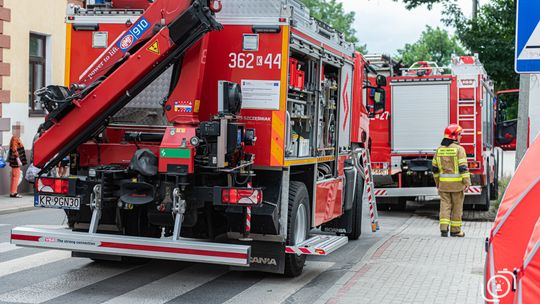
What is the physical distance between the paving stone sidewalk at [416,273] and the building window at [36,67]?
1157 centimetres

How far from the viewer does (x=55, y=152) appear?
27.5ft

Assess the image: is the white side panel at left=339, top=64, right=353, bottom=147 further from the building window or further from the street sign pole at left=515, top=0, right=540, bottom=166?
the building window

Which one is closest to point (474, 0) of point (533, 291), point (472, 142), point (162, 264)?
point (472, 142)

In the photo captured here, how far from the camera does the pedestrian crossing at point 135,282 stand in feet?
26.4

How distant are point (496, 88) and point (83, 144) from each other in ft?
71.0

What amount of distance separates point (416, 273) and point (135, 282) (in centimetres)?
332

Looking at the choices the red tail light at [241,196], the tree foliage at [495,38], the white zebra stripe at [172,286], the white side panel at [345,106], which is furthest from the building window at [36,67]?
the red tail light at [241,196]

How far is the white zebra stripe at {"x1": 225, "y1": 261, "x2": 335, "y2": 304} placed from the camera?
26.8 ft

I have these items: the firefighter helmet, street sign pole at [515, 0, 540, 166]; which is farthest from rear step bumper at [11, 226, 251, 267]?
the firefighter helmet

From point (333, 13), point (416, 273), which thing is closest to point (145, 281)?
point (416, 273)

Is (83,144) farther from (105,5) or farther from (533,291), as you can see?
(533,291)

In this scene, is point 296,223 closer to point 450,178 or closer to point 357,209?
point 357,209

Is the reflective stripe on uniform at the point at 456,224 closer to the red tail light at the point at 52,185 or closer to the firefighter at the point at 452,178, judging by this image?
the firefighter at the point at 452,178

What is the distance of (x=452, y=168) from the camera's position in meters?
13.5
